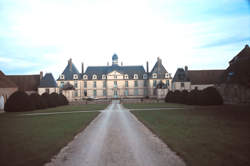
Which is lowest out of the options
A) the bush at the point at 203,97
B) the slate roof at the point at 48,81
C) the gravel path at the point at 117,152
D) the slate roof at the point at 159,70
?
the gravel path at the point at 117,152

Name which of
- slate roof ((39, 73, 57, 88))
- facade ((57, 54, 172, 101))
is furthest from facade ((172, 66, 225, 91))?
slate roof ((39, 73, 57, 88))

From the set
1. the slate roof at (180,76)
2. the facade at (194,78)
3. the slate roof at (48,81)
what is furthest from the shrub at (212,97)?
the slate roof at (48,81)

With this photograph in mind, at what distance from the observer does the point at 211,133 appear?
8469 mm

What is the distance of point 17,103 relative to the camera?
23.0 meters

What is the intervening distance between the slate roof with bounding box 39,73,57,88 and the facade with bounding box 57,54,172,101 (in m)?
3.38

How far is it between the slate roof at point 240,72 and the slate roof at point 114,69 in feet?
79.9

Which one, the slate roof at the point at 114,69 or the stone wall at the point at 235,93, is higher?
the slate roof at the point at 114,69

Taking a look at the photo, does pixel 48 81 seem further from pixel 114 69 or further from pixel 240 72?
pixel 240 72

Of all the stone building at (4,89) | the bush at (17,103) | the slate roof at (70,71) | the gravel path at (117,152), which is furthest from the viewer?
the slate roof at (70,71)

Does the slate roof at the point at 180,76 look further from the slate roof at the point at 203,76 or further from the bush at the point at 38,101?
the bush at the point at 38,101

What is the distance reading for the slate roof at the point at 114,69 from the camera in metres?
53.1

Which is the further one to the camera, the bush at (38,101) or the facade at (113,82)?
the facade at (113,82)

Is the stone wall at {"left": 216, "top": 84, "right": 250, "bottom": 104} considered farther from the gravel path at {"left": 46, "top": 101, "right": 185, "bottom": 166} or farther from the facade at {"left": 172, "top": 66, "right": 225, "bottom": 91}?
the gravel path at {"left": 46, "top": 101, "right": 185, "bottom": 166}

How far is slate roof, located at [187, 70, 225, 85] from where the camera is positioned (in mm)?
44719
